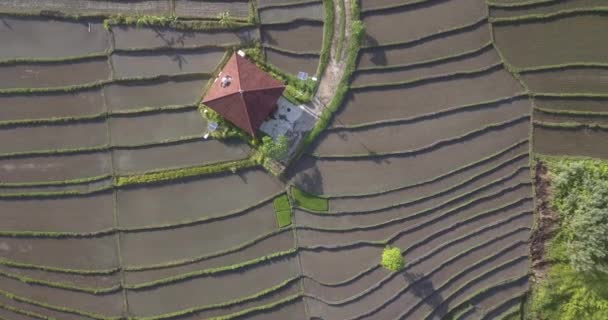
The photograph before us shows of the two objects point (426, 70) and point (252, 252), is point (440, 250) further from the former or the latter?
point (252, 252)

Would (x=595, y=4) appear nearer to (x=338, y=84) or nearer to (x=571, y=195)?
(x=571, y=195)

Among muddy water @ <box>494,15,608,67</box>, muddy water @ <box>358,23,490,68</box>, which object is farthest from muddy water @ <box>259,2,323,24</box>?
muddy water @ <box>494,15,608,67</box>

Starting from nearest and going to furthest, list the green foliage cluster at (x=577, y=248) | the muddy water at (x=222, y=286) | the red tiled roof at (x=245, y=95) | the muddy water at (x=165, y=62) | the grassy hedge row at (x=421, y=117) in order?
the red tiled roof at (x=245, y=95), the green foliage cluster at (x=577, y=248), the muddy water at (x=165, y=62), the muddy water at (x=222, y=286), the grassy hedge row at (x=421, y=117)

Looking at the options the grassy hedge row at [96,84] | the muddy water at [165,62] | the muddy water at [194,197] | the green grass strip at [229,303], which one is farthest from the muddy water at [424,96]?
the green grass strip at [229,303]

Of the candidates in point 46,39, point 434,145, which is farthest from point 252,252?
point 46,39

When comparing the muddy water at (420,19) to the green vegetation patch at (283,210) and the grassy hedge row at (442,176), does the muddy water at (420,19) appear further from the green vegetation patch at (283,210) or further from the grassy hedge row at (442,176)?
the green vegetation patch at (283,210)

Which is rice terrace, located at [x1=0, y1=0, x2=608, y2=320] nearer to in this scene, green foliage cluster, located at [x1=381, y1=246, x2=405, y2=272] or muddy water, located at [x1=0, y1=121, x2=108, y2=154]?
muddy water, located at [x1=0, y1=121, x2=108, y2=154]
